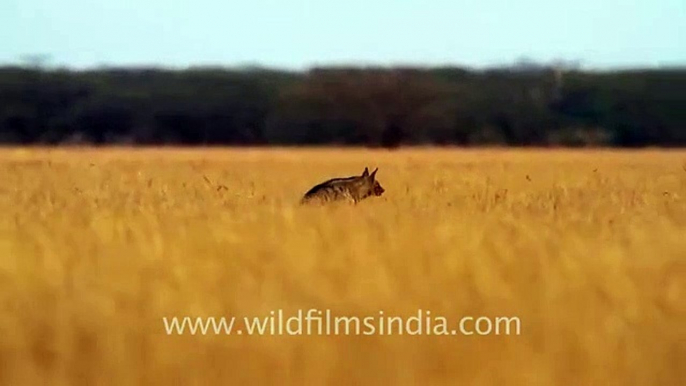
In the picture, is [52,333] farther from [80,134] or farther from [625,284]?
[80,134]

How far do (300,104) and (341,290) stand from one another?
168 inches

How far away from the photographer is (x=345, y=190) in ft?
17.5

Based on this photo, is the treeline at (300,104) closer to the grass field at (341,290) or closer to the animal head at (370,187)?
the animal head at (370,187)

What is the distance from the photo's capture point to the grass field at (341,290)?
2258 mm

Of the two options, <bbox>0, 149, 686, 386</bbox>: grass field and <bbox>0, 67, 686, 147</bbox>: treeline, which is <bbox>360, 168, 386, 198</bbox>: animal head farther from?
<bbox>0, 149, 686, 386</bbox>: grass field

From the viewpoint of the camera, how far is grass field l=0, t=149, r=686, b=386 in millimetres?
2258

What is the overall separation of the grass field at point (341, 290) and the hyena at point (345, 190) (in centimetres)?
122

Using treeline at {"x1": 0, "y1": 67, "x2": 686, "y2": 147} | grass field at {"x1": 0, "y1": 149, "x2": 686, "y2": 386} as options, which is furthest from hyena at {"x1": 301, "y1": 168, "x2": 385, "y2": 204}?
grass field at {"x1": 0, "y1": 149, "x2": 686, "y2": 386}

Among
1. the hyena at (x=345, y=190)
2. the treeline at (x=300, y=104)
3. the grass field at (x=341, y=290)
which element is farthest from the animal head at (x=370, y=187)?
the grass field at (x=341, y=290)

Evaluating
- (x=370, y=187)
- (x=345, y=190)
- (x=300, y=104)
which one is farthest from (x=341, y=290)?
(x=300, y=104)

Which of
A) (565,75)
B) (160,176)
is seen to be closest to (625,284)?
(565,75)

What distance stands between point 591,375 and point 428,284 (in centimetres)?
47

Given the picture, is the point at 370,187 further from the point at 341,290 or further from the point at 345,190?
the point at 341,290

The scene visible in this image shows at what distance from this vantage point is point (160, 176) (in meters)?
5.71
